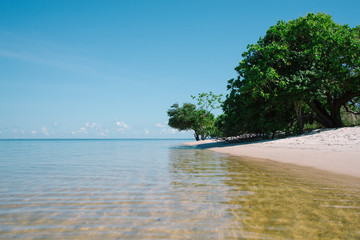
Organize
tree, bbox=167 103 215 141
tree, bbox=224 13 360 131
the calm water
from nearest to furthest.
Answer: the calm water
tree, bbox=224 13 360 131
tree, bbox=167 103 215 141

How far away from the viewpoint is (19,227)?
3494 mm

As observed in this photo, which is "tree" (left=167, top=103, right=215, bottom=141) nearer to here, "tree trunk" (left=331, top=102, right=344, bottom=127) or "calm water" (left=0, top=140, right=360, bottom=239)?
"tree trunk" (left=331, top=102, right=344, bottom=127)

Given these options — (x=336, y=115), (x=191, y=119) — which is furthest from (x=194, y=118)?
(x=336, y=115)

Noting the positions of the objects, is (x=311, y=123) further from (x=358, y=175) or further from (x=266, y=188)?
(x=266, y=188)

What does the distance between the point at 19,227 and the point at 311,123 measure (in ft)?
105

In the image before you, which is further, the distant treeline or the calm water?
the distant treeline

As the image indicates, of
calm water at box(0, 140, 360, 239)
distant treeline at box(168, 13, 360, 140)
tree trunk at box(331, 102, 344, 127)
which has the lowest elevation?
calm water at box(0, 140, 360, 239)

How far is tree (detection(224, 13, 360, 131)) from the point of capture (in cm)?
2011

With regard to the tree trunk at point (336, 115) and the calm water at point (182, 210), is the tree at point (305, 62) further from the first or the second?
the calm water at point (182, 210)

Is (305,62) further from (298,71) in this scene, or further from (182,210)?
(182,210)

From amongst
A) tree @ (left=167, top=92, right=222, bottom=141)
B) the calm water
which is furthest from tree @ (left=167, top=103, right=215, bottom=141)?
the calm water

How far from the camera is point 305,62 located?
837 inches

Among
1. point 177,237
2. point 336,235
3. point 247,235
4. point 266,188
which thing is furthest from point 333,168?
point 177,237

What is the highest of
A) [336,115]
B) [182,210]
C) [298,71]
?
[298,71]
